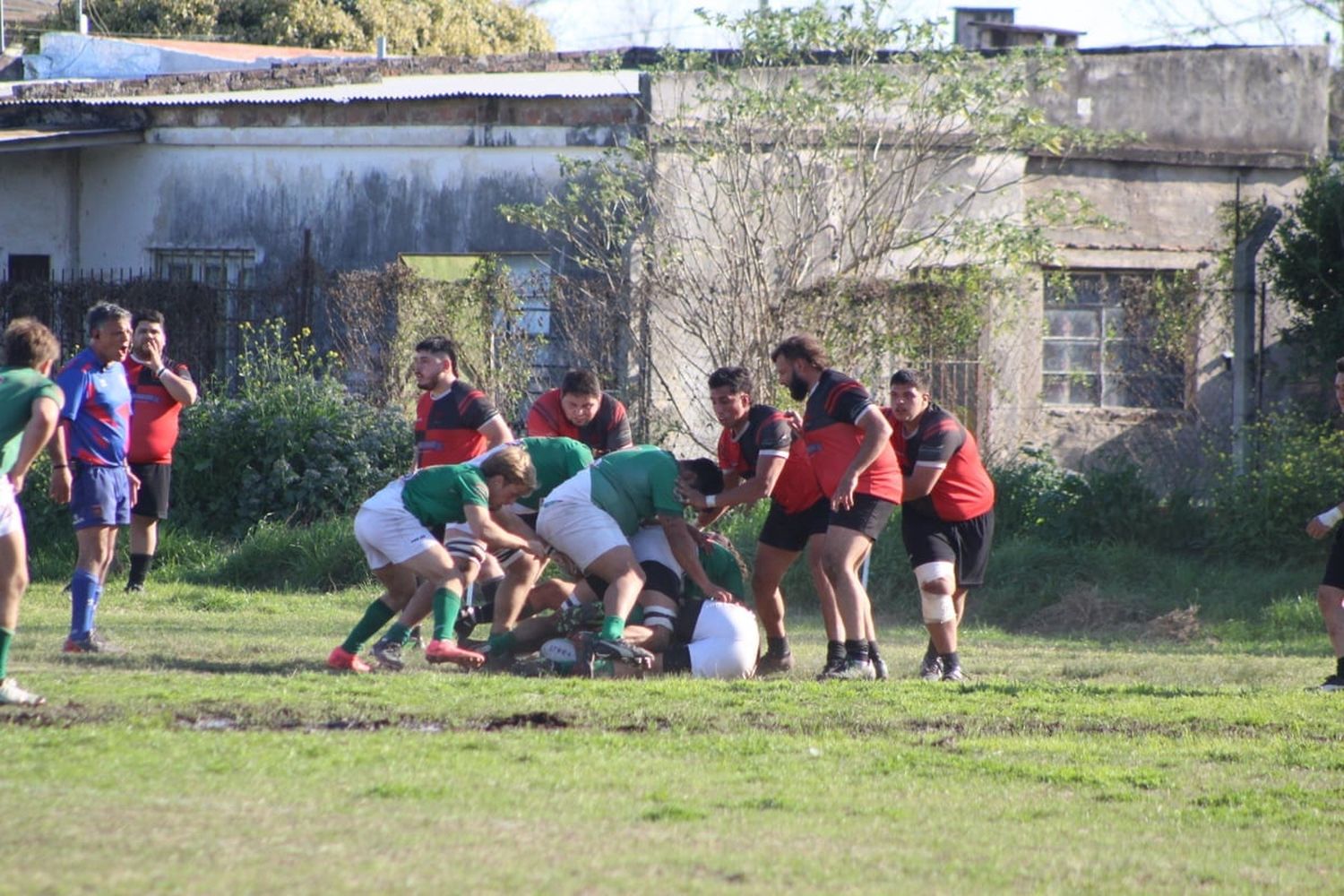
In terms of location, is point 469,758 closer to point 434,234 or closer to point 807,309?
point 807,309

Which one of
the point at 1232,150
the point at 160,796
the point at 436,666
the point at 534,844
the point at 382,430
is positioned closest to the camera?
the point at 534,844

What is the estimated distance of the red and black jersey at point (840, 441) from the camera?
9.66 metres

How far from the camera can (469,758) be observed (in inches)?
264

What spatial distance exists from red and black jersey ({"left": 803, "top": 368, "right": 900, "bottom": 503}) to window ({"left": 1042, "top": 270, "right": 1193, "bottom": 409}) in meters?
10.4

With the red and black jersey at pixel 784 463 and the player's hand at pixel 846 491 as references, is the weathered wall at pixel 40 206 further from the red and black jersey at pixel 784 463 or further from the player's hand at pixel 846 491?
the player's hand at pixel 846 491

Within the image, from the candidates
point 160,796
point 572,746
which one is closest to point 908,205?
point 572,746

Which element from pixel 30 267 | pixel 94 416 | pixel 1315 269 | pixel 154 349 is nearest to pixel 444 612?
pixel 94 416

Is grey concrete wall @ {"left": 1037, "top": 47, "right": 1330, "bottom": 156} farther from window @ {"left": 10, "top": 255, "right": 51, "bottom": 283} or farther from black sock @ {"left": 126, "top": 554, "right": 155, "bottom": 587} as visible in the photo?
black sock @ {"left": 126, "top": 554, "right": 155, "bottom": 587}

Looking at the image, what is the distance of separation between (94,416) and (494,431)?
2.36m

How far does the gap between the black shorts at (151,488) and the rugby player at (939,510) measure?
556cm

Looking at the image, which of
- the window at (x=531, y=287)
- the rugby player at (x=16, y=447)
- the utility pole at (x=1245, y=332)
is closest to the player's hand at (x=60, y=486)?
the rugby player at (x=16, y=447)

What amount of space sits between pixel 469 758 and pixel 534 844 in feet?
4.38

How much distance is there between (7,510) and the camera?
7.58 m

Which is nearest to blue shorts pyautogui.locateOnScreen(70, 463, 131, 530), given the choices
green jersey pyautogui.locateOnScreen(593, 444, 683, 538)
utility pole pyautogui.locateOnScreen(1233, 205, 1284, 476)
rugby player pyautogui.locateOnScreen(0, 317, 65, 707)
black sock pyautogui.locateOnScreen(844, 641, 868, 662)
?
rugby player pyautogui.locateOnScreen(0, 317, 65, 707)
